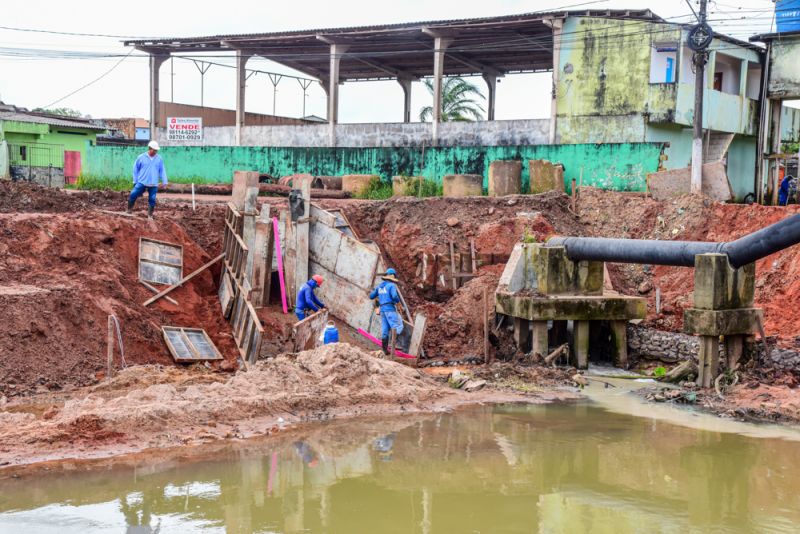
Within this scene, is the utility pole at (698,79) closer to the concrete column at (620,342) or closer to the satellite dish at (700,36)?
the satellite dish at (700,36)

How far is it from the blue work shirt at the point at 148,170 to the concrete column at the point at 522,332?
7600 mm

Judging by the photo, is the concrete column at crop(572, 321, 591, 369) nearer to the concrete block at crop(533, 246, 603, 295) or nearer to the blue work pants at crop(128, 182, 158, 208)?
the concrete block at crop(533, 246, 603, 295)

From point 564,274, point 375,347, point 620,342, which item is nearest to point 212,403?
point 375,347

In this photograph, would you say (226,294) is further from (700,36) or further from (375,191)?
(700,36)

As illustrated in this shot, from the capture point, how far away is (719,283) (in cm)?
1524

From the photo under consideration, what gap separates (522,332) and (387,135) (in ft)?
51.8

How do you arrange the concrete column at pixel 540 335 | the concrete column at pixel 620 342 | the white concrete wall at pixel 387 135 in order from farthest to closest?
the white concrete wall at pixel 387 135, the concrete column at pixel 620 342, the concrete column at pixel 540 335

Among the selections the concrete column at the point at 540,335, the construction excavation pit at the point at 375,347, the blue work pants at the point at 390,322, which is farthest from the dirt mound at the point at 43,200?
the concrete column at the point at 540,335

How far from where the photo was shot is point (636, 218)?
2236 centimetres

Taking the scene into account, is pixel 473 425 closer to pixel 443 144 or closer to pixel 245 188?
pixel 245 188

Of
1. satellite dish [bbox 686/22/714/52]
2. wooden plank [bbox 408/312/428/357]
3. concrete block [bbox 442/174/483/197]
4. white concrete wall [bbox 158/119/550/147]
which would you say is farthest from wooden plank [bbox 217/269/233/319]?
white concrete wall [bbox 158/119/550/147]

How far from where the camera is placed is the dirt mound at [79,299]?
46.8 feet

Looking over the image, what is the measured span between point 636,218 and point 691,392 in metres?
8.17

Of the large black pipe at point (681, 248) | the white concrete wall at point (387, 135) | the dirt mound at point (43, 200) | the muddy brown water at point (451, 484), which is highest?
the white concrete wall at point (387, 135)
